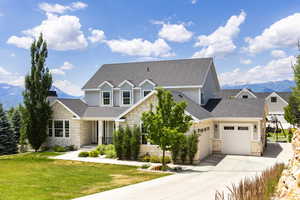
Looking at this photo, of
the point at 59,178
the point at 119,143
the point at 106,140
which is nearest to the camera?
the point at 59,178

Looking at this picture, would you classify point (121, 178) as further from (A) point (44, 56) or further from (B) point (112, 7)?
(A) point (44, 56)

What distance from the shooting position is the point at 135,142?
21.2m

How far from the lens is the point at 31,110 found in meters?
26.9

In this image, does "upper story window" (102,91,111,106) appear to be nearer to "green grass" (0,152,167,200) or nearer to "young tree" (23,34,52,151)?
"young tree" (23,34,52,151)

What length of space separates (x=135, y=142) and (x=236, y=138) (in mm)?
8364

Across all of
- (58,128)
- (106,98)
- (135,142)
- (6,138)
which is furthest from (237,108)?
(6,138)

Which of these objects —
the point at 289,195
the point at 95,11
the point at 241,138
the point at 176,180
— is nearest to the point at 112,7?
the point at 95,11

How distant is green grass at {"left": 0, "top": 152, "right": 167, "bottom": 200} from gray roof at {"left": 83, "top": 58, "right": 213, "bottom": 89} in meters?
12.2

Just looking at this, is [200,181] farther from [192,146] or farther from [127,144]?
[127,144]

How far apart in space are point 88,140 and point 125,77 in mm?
7970

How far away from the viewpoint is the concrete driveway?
11336 millimetres

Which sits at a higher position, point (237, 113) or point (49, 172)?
point (237, 113)

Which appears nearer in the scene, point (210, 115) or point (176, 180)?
point (176, 180)

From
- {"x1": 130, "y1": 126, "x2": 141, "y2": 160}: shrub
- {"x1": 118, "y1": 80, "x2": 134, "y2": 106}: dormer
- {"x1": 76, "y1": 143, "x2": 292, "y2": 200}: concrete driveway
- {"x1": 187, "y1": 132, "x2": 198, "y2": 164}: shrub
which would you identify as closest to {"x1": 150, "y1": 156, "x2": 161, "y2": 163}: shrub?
{"x1": 130, "y1": 126, "x2": 141, "y2": 160}: shrub
